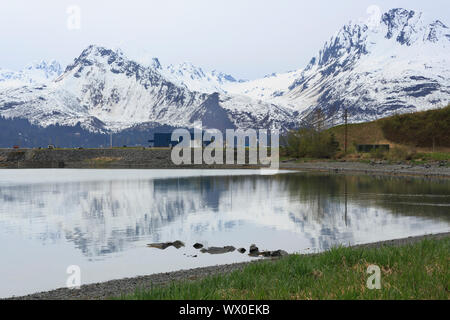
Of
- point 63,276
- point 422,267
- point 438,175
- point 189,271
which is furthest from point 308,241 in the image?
point 438,175

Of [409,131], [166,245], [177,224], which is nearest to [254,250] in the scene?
[166,245]

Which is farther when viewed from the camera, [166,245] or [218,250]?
[166,245]

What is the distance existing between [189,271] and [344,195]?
44091mm

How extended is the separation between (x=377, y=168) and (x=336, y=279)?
107996mm

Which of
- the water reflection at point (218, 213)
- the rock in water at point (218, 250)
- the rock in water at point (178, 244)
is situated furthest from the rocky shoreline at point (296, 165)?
the rock in water at point (218, 250)

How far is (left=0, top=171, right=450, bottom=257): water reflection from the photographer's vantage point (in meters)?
37.4

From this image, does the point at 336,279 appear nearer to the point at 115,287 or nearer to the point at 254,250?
the point at 115,287

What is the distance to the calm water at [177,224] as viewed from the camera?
28344 millimetres

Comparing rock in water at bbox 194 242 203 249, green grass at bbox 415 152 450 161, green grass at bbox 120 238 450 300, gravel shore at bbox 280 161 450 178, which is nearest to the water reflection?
rock in water at bbox 194 242 203 249

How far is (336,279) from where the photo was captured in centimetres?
1534

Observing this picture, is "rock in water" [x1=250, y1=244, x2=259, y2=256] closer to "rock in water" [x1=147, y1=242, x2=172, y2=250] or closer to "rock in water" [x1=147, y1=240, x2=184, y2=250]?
"rock in water" [x1=147, y1=240, x2=184, y2=250]
